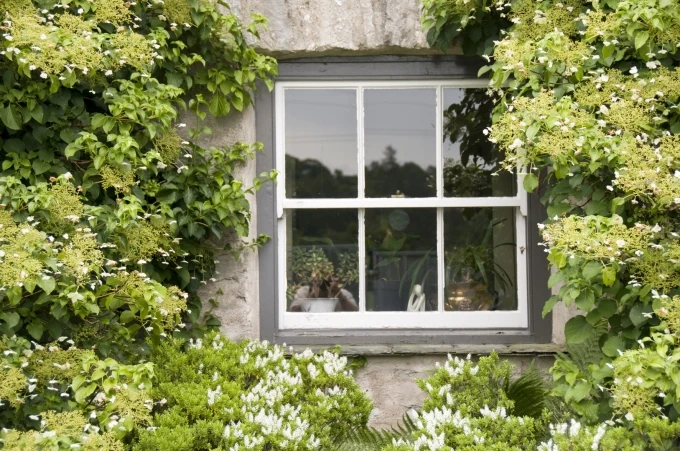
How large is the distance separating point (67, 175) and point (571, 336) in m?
2.28

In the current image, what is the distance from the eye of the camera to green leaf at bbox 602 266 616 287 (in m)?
3.08

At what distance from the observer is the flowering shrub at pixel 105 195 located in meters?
3.11

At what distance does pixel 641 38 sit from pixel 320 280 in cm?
216

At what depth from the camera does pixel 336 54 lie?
439 centimetres

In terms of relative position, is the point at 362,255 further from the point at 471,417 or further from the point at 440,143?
the point at 471,417

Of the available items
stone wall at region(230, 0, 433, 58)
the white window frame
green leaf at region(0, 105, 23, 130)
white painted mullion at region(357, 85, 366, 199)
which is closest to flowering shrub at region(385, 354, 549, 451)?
the white window frame

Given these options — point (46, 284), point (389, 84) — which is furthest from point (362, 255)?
point (46, 284)

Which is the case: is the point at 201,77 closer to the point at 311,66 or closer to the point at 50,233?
the point at 311,66

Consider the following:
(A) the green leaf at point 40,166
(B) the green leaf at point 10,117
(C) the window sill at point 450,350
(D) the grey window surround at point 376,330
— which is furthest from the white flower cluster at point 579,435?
(B) the green leaf at point 10,117

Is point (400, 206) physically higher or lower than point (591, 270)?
higher

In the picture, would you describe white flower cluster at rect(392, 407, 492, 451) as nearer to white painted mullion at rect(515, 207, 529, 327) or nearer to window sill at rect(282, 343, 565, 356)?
window sill at rect(282, 343, 565, 356)

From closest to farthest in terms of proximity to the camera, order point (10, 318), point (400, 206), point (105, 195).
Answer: point (10, 318), point (105, 195), point (400, 206)

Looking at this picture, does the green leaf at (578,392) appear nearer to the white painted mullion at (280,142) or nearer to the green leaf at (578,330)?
the green leaf at (578,330)

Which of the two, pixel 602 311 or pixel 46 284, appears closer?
pixel 46 284
